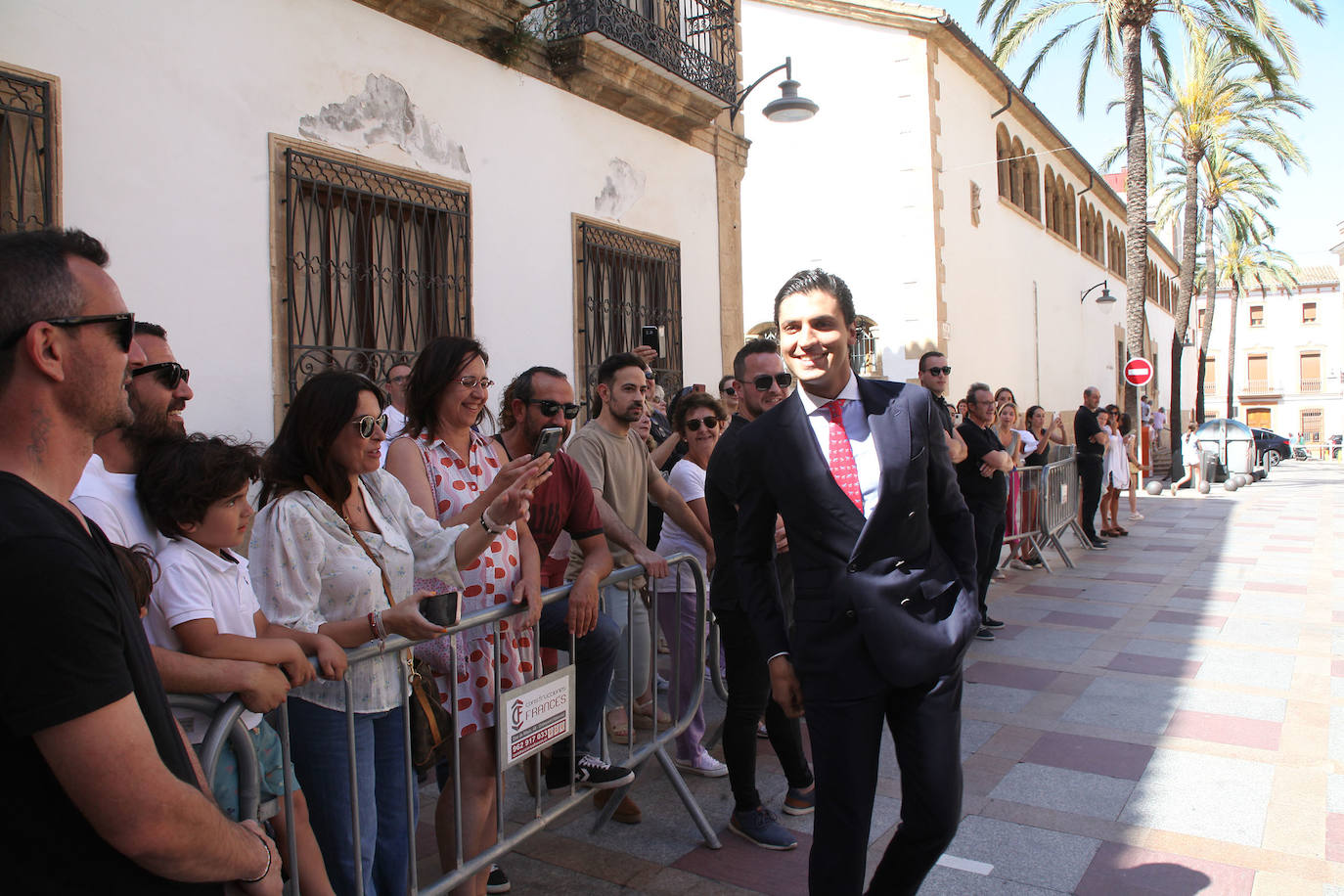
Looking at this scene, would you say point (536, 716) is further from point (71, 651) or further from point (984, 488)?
point (984, 488)

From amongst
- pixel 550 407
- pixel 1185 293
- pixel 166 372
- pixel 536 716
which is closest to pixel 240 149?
pixel 550 407

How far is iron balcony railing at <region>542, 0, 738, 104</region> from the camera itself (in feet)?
28.5

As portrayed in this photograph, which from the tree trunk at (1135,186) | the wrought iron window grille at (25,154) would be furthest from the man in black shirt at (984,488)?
the tree trunk at (1135,186)

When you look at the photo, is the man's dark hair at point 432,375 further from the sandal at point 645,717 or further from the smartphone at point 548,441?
the sandal at point 645,717

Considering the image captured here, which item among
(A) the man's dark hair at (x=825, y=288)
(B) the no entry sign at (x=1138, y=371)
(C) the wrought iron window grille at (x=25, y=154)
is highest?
(C) the wrought iron window grille at (x=25, y=154)

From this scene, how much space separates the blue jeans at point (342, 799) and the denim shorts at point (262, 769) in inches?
4.6

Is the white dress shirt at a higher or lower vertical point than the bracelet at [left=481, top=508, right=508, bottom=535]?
higher

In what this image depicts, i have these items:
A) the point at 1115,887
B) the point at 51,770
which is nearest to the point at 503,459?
the point at 51,770

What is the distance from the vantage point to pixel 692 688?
165 inches

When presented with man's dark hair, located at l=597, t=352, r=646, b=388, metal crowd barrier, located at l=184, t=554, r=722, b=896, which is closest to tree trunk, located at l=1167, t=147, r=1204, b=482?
man's dark hair, located at l=597, t=352, r=646, b=388

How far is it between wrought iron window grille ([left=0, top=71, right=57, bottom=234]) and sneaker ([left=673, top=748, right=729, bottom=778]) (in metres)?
4.25

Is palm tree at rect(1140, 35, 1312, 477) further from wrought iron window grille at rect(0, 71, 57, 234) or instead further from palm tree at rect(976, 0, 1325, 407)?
wrought iron window grille at rect(0, 71, 57, 234)

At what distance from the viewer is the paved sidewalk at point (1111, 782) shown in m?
3.46

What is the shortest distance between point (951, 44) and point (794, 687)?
751 inches
